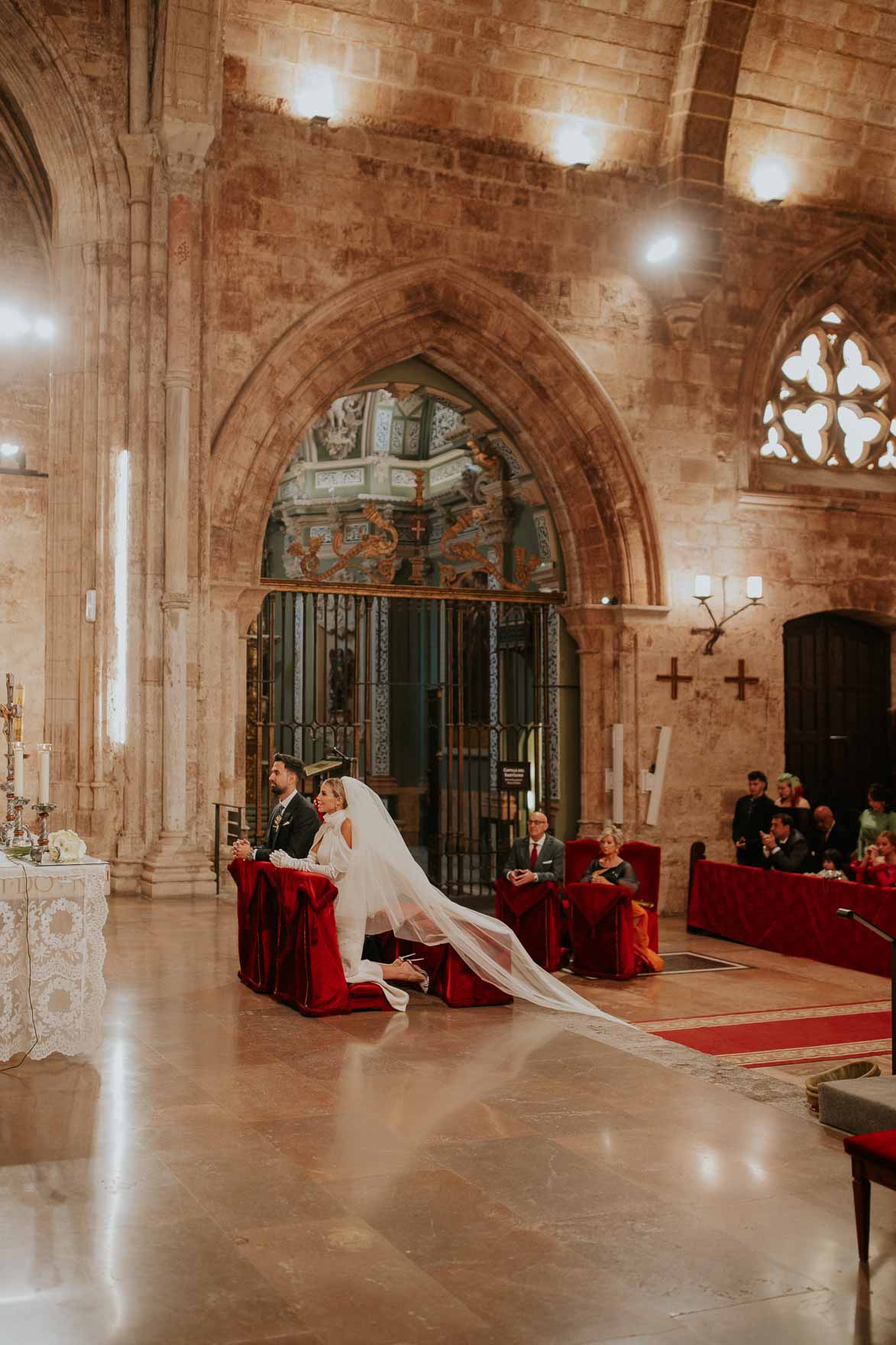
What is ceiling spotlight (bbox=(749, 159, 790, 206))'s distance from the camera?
45.8 feet

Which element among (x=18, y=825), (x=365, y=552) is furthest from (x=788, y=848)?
(x=18, y=825)

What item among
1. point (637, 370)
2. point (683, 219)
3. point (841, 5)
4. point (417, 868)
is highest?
point (841, 5)

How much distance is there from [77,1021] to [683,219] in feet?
32.4

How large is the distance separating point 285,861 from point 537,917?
2.26 metres

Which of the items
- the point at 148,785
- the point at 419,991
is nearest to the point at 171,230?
the point at 148,785

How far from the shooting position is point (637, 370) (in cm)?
1352

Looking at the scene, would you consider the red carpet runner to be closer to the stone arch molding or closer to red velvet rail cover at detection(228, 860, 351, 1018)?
red velvet rail cover at detection(228, 860, 351, 1018)

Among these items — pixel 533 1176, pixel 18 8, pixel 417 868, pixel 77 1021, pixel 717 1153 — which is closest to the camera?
pixel 533 1176

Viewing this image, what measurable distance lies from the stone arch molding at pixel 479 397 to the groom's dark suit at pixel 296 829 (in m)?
3.98

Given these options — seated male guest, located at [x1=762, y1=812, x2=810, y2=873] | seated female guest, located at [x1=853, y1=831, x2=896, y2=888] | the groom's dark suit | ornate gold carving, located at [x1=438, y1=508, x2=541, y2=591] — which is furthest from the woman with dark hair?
the groom's dark suit

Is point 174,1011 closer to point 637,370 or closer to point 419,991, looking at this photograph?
point 419,991

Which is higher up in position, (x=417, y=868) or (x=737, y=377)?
(x=737, y=377)

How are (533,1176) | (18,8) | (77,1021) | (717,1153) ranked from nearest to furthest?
(533,1176) < (717,1153) < (77,1021) < (18,8)

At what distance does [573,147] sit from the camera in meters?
13.2
